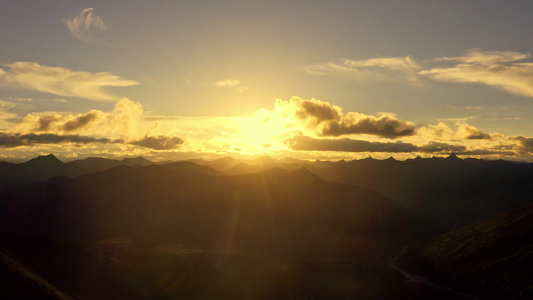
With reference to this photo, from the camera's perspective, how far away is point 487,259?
126375 mm

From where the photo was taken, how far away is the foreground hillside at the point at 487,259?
10481 cm

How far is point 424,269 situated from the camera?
474ft

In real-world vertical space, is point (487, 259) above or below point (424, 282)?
above

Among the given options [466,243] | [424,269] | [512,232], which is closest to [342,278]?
[424,269]

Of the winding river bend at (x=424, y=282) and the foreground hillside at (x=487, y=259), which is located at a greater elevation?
the foreground hillside at (x=487, y=259)

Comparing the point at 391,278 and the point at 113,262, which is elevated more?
the point at 113,262

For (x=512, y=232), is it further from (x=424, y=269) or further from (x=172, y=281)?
(x=172, y=281)

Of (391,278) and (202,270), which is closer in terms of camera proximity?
(202,270)

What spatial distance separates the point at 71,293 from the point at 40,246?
71.4 feet

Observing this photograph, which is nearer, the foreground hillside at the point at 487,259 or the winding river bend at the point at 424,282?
the foreground hillside at the point at 487,259

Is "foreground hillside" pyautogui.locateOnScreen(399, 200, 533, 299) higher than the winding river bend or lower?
higher

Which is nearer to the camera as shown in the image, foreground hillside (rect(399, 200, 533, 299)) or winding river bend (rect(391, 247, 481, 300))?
foreground hillside (rect(399, 200, 533, 299))

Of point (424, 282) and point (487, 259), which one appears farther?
point (424, 282)

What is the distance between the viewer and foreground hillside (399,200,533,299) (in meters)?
105
